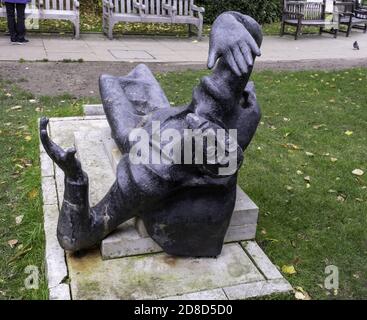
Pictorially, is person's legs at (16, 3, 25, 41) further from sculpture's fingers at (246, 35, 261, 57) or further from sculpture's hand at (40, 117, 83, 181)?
sculpture's fingers at (246, 35, 261, 57)

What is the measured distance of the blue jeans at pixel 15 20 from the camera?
31.9 ft

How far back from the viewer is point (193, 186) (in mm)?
2998

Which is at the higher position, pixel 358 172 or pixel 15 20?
pixel 15 20

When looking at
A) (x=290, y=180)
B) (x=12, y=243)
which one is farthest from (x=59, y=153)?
(x=290, y=180)

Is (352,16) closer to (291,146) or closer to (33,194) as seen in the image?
(291,146)

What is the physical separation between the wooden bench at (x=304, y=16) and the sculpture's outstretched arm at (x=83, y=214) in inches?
424

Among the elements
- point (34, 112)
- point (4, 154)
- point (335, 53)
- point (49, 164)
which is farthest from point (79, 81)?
point (335, 53)

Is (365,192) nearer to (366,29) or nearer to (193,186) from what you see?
(193,186)

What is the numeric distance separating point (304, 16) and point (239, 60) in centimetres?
1192

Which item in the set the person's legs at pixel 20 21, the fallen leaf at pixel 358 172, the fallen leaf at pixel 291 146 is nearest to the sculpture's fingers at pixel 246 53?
the fallen leaf at pixel 358 172

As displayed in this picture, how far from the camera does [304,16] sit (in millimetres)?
13766

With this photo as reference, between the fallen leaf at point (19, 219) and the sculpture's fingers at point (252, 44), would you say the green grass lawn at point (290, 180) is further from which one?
the sculpture's fingers at point (252, 44)

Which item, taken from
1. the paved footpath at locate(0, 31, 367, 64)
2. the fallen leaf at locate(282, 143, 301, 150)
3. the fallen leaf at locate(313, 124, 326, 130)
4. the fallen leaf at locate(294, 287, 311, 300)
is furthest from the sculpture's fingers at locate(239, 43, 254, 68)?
the paved footpath at locate(0, 31, 367, 64)

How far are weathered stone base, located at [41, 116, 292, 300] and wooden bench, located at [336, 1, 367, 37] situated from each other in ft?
38.8
